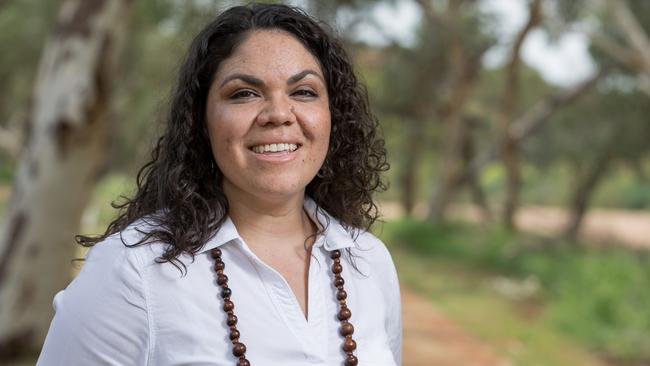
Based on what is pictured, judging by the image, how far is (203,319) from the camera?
1.62 meters

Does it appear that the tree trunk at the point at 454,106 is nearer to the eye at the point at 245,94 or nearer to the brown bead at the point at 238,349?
the eye at the point at 245,94

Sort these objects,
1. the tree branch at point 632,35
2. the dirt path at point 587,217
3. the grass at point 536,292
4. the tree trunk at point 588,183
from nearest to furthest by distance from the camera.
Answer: the grass at point 536,292 < the tree branch at point 632,35 < the tree trunk at point 588,183 < the dirt path at point 587,217

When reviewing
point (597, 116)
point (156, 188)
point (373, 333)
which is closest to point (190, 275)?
point (156, 188)

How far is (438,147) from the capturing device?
25859mm

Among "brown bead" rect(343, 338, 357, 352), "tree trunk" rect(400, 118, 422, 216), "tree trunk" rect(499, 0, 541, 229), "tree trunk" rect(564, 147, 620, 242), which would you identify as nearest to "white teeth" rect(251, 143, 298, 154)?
"brown bead" rect(343, 338, 357, 352)

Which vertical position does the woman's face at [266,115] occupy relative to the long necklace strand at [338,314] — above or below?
above

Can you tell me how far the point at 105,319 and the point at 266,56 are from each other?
67 centimetres

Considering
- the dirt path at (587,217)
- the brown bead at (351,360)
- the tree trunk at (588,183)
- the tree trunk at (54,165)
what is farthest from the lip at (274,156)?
the dirt path at (587,217)

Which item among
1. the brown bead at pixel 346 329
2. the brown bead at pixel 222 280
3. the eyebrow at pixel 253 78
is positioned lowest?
the brown bead at pixel 222 280

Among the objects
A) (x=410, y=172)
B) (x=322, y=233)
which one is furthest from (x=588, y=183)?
(x=322, y=233)

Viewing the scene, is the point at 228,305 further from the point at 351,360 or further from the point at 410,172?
the point at 410,172

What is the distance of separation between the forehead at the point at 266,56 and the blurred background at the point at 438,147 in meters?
0.31

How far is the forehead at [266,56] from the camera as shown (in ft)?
5.76

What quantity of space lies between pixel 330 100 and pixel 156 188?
492mm
